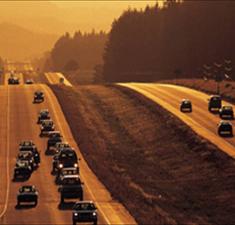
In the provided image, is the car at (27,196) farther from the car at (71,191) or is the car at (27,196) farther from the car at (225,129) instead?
the car at (225,129)

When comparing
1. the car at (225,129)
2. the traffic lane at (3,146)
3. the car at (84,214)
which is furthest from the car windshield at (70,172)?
the car at (225,129)

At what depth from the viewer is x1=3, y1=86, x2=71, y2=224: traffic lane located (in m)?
59.8

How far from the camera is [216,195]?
74.4 meters

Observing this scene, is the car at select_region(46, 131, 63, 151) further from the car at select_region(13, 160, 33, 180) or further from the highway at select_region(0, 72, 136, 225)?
the car at select_region(13, 160, 33, 180)

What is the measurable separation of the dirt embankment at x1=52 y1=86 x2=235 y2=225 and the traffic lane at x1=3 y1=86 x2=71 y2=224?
4076mm

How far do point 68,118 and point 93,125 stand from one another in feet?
15.5

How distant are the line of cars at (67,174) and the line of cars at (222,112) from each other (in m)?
15.1

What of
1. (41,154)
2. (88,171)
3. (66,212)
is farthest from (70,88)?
(66,212)

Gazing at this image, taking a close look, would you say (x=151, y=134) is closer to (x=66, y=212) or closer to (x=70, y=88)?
(x=66, y=212)

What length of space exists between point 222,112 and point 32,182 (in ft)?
133

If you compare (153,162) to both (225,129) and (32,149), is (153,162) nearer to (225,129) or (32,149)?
(225,129)

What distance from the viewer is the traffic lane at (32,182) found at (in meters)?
59.8

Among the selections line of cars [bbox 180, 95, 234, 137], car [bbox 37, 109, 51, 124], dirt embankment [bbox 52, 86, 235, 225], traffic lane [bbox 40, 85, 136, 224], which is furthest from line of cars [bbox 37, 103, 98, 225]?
line of cars [bbox 180, 95, 234, 137]

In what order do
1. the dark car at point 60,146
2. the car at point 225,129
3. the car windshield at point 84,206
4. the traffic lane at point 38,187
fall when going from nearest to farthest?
the car windshield at point 84,206, the traffic lane at point 38,187, the dark car at point 60,146, the car at point 225,129
